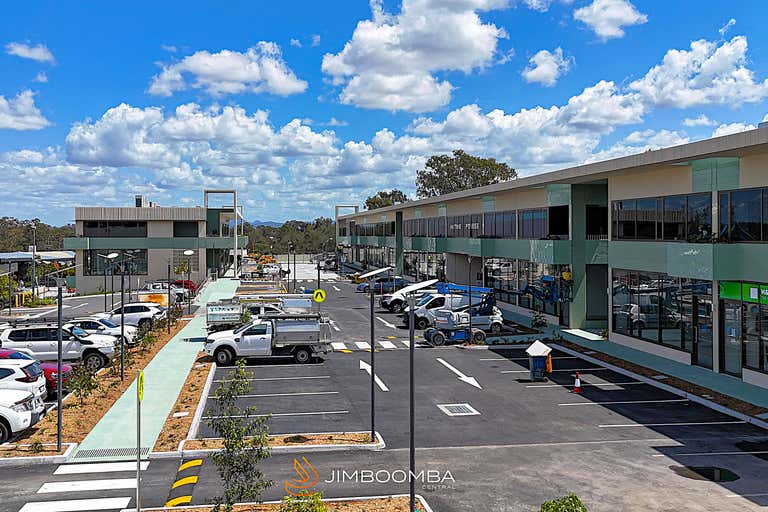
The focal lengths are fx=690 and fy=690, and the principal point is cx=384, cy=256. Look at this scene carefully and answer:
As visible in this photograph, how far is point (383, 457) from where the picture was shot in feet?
55.0

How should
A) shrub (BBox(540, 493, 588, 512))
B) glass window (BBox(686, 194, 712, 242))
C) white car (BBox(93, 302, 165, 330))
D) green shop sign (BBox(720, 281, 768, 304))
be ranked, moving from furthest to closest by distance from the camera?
white car (BBox(93, 302, 165, 330))
glass window (BBox(686, 194, 712, 242))
green shop sign (BBox(720, 281, 768, 304))
shrub (BBox(540, 493, 588, 512))

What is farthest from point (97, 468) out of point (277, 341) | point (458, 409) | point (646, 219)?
point (646, 219)

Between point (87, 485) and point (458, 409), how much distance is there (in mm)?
10842

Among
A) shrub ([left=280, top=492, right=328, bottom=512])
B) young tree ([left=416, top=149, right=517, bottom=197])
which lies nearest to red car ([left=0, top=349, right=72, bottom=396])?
shrub ([left=280, top=492, right=328, bottom=512])

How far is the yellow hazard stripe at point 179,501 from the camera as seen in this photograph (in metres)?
13.7

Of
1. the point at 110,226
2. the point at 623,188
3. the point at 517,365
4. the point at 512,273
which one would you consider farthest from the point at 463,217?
the point at 110,226

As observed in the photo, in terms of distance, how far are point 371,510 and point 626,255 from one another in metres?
22.5

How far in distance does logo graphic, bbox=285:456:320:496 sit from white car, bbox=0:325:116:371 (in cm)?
1460

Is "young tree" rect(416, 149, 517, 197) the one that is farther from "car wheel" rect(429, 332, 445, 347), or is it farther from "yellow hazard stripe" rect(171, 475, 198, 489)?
"yellow hazard stripe" rect(171, 475, 198, 489)

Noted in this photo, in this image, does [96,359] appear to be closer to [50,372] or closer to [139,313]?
[50,372]

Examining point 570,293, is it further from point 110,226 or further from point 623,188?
point 110,226

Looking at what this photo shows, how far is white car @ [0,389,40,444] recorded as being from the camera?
1784 cm

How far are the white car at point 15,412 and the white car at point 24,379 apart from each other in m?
0.43

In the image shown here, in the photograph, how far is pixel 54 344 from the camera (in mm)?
27703
